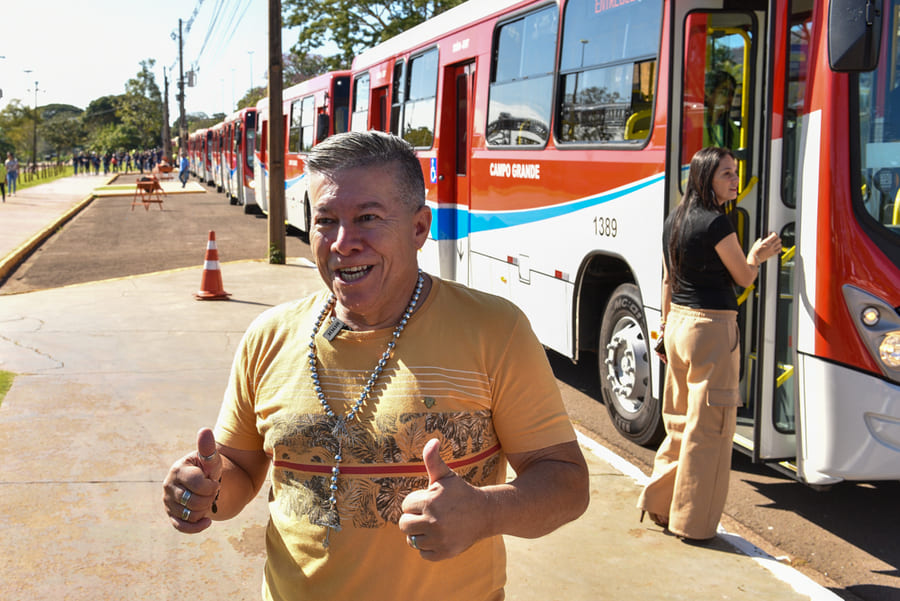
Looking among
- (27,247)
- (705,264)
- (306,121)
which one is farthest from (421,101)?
(27,247)

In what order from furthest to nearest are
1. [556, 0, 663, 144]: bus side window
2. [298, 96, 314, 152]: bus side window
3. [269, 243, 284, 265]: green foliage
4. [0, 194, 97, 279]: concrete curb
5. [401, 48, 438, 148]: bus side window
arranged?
[298, 96, 314, 152]: bus side window < [0, 194, 97, 279]: concrete curb < [269, 243, 284, 265]: green foliage < [401, 48, 438, 148]: bus side window < [556, 0, 663, 144]: bus side window

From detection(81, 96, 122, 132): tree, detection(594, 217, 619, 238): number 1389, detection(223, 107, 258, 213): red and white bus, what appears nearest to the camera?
detection(594, 217, 619, 238): number 1389

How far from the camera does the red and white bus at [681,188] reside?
437 centimetres

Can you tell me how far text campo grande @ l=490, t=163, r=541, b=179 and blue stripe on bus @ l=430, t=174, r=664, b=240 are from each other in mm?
285

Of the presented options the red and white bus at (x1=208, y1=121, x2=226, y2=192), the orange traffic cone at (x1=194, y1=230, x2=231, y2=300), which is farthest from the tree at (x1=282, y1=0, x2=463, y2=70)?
the orange traffic cone at (x1=194, y1=230, x2=231, y2=300)

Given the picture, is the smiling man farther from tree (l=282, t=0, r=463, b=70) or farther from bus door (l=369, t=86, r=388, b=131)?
tree (l=282, t=0, r=463, b=70)

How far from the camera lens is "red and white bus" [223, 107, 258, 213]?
93.5 feet

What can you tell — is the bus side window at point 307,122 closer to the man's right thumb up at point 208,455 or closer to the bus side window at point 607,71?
the bus side window at point 607,71

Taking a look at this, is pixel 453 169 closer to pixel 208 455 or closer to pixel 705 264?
pixel 705 264

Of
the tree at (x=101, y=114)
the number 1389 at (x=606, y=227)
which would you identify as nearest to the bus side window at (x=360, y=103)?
the number 1389 at (x=606, y=227)

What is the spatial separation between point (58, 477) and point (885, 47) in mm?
4746

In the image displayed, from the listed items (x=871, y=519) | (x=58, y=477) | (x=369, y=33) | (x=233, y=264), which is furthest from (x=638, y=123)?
(x=369, y=33)

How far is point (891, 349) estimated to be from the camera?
13.8 ft

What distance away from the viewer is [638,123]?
20.1 feet
